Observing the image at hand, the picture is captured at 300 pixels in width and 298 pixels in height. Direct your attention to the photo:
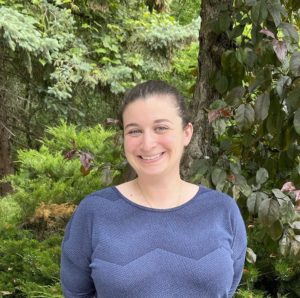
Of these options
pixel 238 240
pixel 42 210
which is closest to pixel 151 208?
pixel 238 240

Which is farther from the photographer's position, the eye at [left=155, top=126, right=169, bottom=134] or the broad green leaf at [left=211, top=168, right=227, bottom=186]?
the broad green leaf at [left=211, top=168, right=227, bottom=186]

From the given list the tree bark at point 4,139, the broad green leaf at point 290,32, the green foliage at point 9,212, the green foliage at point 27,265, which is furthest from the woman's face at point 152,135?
the tree bark at point 4,139

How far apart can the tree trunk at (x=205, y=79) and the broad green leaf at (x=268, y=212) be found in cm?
47

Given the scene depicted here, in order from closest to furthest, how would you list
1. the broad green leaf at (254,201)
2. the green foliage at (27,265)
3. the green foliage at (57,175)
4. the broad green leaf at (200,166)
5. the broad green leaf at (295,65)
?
the broad green leaf at (295,65)
the broad green leaf at (254,201)
the broad green leaf at (200,166)
the green foliage at (27,265)
the green foliage at (57,175)

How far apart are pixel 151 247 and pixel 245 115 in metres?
0.69

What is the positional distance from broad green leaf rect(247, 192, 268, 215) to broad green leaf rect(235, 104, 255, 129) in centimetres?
26

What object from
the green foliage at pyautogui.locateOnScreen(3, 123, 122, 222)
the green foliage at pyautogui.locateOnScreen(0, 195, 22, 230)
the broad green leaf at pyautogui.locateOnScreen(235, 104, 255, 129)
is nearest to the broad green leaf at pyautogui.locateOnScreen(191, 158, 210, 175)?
the broad green leaf at pyautogui.locateOnScreen(235, 104, 255, 129)

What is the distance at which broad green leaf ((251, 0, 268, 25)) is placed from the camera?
1.80 metres

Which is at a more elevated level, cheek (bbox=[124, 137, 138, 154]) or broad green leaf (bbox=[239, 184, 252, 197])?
cheek (bbox=[124, 137, 138, 154])

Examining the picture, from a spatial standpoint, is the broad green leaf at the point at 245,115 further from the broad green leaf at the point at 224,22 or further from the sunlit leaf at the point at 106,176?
the sunlit leaf at the point at 106,176

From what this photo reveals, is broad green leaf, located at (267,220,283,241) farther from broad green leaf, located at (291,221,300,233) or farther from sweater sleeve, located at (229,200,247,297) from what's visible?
sweater sleeve, located at (229,200,247,297)

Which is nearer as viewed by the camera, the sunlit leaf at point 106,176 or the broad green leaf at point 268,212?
the broad green leaf at point 268,212

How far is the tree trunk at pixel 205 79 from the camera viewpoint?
2.22m

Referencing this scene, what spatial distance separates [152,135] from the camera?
1.32 m
